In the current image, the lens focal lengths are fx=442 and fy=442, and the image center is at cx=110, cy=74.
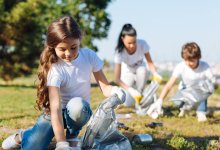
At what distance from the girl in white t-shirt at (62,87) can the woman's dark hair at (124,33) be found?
2.49 meters

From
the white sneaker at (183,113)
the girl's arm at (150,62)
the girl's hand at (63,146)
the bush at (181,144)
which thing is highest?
the girl's arm at (150,62)

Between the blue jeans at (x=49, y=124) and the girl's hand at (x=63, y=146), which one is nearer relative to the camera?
the girl's hand at (x=63, y=146)

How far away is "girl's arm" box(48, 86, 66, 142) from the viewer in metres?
3.26

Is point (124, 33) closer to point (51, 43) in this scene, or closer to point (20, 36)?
point (51, 43)

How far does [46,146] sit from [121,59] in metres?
3.11

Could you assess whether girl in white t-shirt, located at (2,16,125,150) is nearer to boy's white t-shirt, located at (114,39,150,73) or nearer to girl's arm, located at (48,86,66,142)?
girl's arm, located at (48,86,66,142)

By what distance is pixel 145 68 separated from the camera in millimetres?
6953

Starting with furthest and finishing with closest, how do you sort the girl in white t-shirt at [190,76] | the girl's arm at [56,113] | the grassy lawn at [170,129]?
1. the girl in white t-shirt at [190,76]
2. the grassy lawn at [170,129]
3. the girl's arm at [56,113]

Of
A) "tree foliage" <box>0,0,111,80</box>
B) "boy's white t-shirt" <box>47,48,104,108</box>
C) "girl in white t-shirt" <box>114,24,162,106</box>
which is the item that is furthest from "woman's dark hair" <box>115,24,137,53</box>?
"tree foliage" <box>0,0,111,80</box>

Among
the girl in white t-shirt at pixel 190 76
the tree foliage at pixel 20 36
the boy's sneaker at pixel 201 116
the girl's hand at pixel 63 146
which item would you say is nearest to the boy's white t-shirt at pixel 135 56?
the girl in white t-shirt at pixel 190 76

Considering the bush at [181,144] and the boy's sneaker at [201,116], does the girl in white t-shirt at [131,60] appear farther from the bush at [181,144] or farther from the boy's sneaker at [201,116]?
the bush at [181,144]

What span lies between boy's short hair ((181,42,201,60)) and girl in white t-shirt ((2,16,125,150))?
2458mm

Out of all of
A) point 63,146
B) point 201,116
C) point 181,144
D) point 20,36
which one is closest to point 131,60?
point 201,116

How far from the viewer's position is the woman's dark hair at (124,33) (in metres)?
6.27
